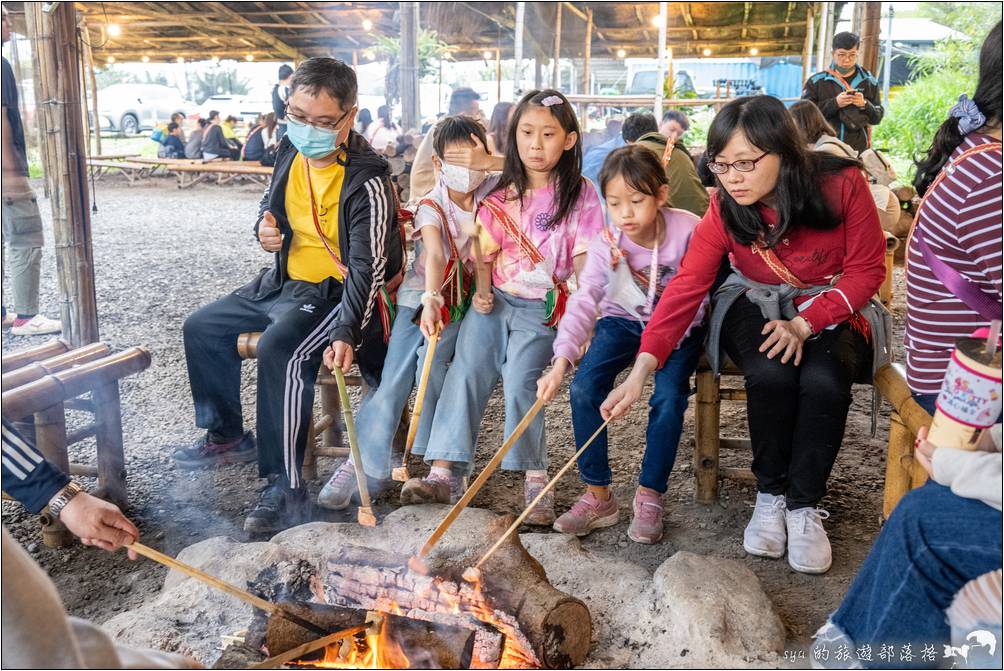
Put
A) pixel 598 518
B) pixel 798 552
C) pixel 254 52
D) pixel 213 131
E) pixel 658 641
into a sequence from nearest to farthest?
pixel 658 641
pixel 798 552
pixel 598 518
pixel 213 131
pixel 254 52

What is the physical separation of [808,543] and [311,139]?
221 centimetres

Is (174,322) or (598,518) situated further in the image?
(174,322)

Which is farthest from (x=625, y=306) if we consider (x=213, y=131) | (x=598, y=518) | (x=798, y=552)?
(x=213, y=131)

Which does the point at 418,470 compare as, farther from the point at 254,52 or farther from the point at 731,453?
the point at 254,52

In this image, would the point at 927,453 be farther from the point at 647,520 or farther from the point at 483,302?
the point at 483,302

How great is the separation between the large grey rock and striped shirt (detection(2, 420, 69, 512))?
0.49 meters

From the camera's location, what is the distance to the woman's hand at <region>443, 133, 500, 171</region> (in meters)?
3.38

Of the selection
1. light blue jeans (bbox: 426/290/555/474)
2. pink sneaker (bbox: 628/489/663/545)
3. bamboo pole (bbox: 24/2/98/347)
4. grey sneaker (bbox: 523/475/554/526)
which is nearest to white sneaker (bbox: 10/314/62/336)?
bamboo pole (bbox: 24/2/98/347)

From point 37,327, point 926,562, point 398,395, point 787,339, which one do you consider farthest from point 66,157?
point 926,562

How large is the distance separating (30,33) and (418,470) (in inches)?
99.6

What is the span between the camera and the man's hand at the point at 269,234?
3.32 m

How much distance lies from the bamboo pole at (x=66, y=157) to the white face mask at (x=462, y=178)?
5.60 ft

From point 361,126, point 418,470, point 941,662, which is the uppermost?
point 361,126

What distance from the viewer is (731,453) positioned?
149 inches
